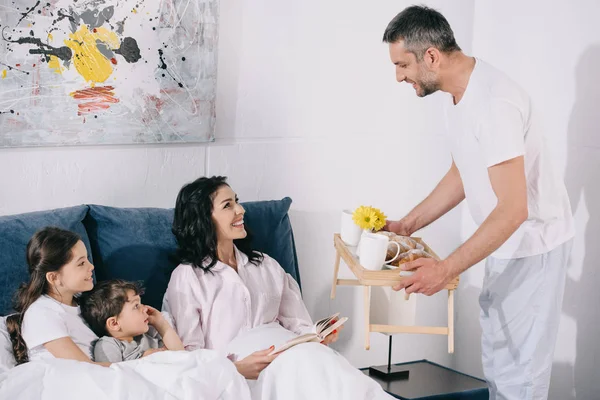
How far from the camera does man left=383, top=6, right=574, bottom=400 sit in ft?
7.62

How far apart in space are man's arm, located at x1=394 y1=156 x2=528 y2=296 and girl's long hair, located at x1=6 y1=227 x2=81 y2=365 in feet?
3.27

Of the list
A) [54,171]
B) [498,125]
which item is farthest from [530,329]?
[54,171]

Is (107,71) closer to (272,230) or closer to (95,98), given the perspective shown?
(95,98)

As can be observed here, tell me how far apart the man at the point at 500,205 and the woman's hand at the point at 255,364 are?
45 cm

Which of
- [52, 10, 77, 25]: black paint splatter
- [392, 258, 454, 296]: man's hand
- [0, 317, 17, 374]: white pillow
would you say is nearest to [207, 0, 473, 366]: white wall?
[52, 10, 77, 25]: black paint splatter

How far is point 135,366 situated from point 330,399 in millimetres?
513

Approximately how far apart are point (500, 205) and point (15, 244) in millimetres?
1443

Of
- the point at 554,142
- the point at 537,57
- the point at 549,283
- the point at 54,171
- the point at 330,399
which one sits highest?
the point at 537,57

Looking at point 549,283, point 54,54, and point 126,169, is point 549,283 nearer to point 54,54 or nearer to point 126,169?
point 126,169

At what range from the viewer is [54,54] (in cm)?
259

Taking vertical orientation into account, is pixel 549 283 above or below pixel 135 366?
above

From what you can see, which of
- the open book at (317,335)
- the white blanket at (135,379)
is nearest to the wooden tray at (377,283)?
the open book at (317,335)

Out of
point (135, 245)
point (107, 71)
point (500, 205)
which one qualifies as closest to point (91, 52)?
point (107, 71)

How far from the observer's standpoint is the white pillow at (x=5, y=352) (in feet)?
7.02
